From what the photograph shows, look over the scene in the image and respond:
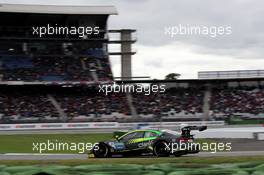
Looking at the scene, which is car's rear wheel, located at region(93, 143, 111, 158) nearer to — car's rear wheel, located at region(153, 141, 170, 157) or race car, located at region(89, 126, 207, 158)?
race car, located at region(89, 126, 207, 158)

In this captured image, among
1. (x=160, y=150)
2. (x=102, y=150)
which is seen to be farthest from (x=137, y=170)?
(x=102, y=150)

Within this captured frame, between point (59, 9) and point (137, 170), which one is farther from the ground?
point (59, 9)

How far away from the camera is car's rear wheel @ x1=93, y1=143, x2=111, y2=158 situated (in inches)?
660

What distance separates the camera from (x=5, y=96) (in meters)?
45.2

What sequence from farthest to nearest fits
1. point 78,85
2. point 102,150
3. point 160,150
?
point 78,85, point 102,150, point 160,150

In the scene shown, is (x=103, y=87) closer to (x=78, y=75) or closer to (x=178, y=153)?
(x=78, y=75)

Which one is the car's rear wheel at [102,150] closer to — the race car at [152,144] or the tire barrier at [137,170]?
the race car at [152,144]

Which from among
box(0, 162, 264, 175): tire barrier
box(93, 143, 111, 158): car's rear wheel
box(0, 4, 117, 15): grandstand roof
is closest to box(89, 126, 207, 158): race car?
box(93, 143, 111, 158): car's rear wheel

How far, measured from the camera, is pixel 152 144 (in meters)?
16.3

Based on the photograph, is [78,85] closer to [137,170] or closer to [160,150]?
[160,150]

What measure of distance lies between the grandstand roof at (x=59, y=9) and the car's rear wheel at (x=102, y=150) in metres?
33.4

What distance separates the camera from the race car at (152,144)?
52.7ft

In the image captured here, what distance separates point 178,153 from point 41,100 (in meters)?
30.8

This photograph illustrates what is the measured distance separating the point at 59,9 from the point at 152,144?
35021mm
